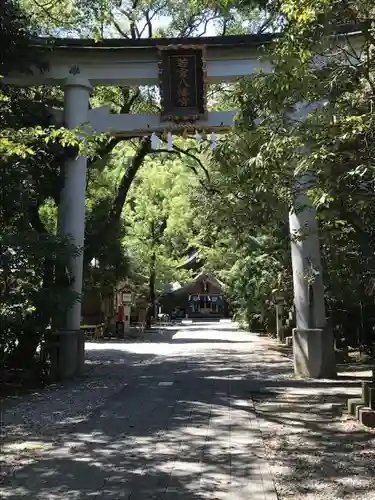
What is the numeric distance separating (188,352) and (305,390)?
27.2 feet

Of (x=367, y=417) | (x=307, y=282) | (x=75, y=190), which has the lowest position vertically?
(x=367, y=417)

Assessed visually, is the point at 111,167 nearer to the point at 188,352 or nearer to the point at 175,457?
the point at 188,352

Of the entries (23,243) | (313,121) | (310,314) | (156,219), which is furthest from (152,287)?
(313,121)

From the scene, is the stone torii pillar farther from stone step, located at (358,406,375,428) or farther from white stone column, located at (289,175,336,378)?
stone step, located at (358,406,375,428)

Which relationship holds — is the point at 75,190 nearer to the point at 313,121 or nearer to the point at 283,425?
→ the point at 283,425

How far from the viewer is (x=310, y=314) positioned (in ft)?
39.0

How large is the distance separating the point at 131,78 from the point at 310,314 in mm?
6423

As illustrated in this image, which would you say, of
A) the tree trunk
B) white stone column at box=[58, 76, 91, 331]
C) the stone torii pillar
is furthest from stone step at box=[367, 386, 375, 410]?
the tree trunk

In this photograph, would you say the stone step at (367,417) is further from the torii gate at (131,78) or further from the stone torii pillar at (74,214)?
the stone torii pillar at (74,214)

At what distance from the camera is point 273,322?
80.9 ft

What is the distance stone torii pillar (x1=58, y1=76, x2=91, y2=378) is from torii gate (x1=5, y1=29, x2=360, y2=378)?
0.07 ft

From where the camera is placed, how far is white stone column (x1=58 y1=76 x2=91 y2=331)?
12109 millimetres

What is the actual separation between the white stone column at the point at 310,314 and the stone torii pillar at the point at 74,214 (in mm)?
4438

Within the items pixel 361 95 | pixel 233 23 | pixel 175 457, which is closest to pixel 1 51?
pixel 361 95
